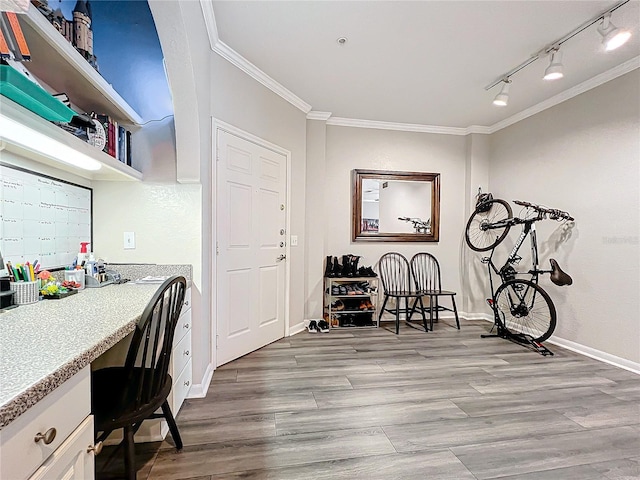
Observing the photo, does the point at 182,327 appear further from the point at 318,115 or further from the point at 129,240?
the point at 318,115

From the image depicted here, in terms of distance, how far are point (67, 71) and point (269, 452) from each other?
219 centimetres

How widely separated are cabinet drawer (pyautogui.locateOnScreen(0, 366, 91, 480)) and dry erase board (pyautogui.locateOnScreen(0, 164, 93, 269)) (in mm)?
1069

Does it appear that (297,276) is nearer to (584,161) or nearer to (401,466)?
(401,466)

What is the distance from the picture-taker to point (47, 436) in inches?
27.5

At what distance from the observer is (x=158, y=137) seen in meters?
2.16

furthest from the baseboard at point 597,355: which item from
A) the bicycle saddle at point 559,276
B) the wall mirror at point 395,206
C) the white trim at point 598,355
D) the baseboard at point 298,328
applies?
the baseboard at point 298,328

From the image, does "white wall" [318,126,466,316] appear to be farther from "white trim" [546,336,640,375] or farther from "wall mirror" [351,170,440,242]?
"white trim" [546,336,640,375]

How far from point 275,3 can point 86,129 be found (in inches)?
57.5

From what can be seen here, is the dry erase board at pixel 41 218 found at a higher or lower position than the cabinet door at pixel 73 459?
higher

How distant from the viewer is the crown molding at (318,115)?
3.97 metres

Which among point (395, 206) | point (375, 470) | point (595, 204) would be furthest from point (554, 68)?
point (375, 470)

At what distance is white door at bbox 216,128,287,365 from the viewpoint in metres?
2.74

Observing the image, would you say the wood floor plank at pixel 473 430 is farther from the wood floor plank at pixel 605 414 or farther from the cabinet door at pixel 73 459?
the cabinet door at pixel 73 459

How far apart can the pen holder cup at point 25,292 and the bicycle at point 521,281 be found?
389 centimetres
